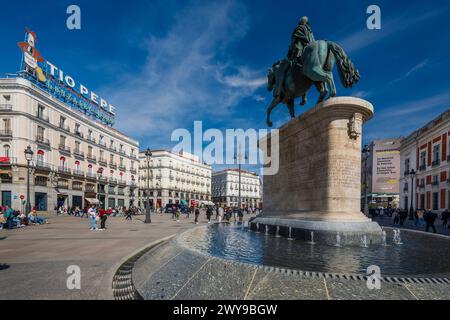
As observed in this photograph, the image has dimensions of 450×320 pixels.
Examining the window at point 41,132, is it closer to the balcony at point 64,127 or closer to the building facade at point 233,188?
the balcony at point 64,127

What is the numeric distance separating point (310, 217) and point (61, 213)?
1500 inches

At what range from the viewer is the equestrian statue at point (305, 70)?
8016 mm

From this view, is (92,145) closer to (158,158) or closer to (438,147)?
(158,158)

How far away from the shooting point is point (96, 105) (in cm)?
5103

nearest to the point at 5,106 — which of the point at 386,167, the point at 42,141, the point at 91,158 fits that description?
the point at 42,141

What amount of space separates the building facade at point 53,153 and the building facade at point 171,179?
18.9 meters

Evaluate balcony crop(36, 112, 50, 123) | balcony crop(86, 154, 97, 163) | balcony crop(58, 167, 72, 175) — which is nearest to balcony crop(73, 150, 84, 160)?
balcony crop(86, 154, 97, 163)

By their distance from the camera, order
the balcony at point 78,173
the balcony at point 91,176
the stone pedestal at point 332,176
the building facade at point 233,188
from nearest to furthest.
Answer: the stone pedestal at point 332,176 → the balcony at point 78,173 → the balcony at point 91,176 → the building facade at point 233,188

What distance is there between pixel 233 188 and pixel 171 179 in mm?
38329

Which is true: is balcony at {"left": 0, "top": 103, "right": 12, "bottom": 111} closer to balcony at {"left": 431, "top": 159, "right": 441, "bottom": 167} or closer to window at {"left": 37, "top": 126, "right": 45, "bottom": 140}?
window at {"left": 37, "top": 126, "right": 45, "bottom": 140}

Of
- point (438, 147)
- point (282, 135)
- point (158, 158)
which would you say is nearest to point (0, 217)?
point (282, 135)

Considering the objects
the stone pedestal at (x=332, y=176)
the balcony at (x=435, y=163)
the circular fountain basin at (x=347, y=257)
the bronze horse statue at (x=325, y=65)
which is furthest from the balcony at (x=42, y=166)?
the balcony at (x=435, y=163)

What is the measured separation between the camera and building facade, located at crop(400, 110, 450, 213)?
3197 cm
